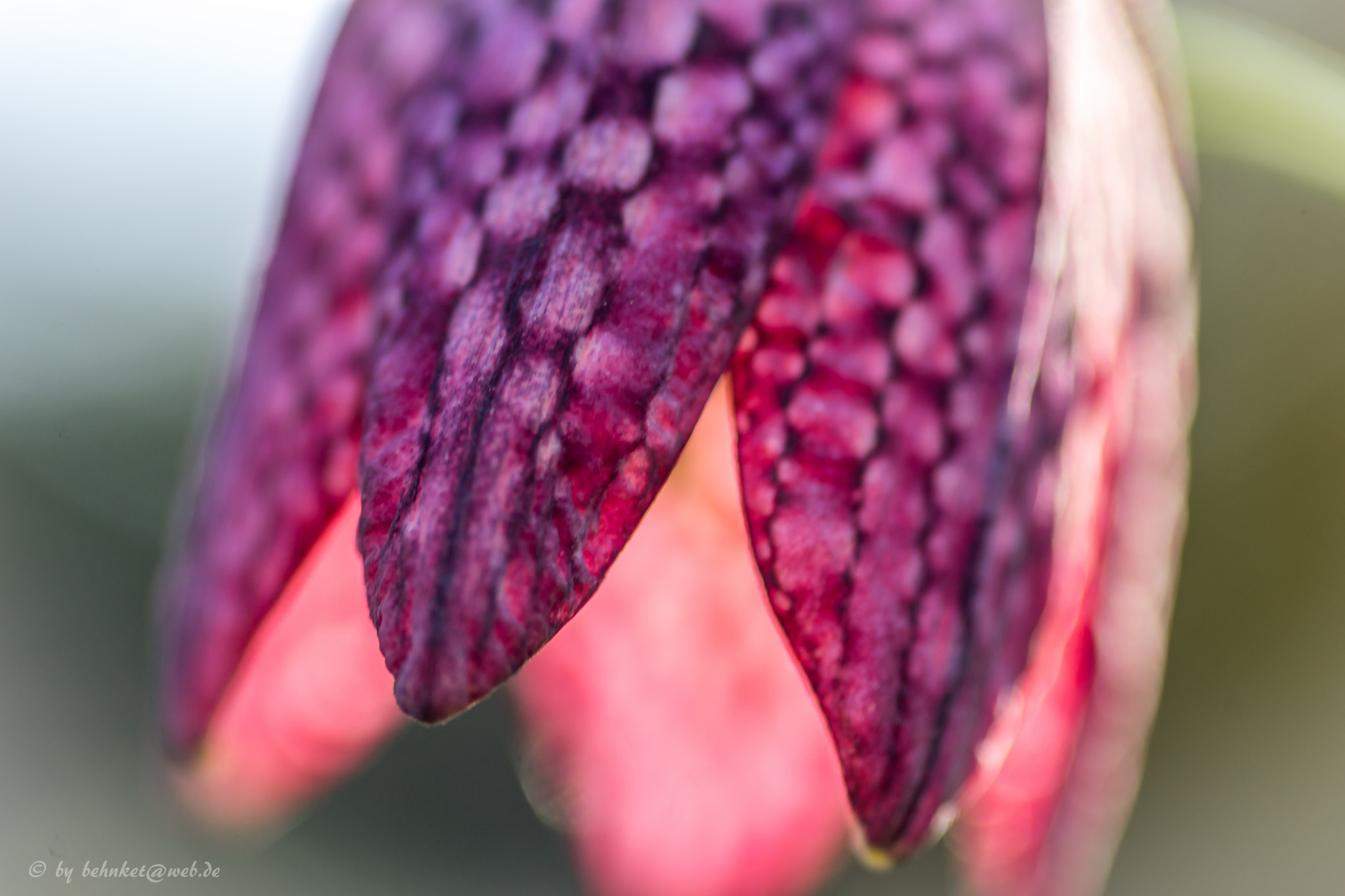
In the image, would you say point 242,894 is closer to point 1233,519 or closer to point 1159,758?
point 1159,758

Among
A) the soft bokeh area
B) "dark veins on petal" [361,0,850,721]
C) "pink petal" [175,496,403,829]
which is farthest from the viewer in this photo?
the soft bokeh area

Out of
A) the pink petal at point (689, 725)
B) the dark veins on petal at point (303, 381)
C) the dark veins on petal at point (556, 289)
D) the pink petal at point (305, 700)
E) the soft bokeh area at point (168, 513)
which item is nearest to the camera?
the dark veins on petal at point (556, 289)

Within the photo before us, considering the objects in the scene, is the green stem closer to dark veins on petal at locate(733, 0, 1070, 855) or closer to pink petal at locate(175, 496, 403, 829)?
dark veins on petal at locate(733, 0, 1070, 855)

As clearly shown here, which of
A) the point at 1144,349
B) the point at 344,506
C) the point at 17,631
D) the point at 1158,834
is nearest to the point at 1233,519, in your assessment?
the point at 1158,834

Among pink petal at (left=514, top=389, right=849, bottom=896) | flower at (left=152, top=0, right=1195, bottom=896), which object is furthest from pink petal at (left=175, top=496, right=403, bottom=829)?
pink petal at (left=514, top=389, right=849, bottom=896)

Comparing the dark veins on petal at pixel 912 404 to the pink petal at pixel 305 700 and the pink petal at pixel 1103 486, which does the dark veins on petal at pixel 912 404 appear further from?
the pink petal at pixel 305 700

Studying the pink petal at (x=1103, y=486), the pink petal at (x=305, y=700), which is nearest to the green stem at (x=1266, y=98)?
the pink petal at (x=1103, y=486)
